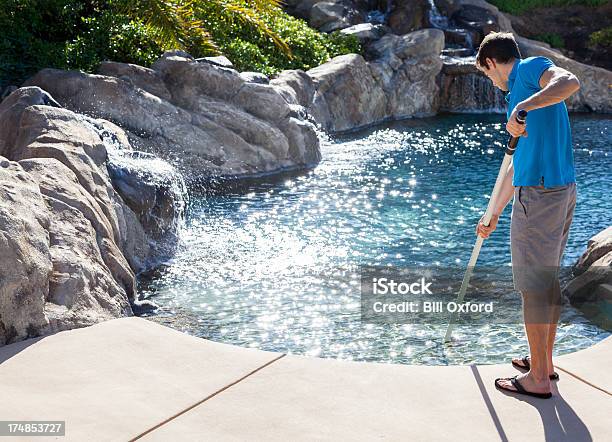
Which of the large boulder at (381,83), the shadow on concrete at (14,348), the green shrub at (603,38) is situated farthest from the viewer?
the green shrub at (603,38)

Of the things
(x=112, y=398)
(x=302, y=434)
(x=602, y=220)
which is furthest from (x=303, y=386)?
(x=602, y=220)

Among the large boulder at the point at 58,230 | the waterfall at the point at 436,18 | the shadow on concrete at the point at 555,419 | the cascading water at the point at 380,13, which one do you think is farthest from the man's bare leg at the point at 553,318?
the waterfall at the point at 436,18

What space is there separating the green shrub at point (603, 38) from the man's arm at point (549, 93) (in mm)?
21370

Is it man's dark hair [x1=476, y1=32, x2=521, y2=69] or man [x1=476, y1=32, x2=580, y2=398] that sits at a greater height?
man's dark hair [x1=476, y1=32, x2=521, y2=69]

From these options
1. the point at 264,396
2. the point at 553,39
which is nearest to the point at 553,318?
the point at 264,396

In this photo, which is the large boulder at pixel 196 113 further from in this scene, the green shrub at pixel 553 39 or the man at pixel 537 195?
the green shrub at pixel 553 39

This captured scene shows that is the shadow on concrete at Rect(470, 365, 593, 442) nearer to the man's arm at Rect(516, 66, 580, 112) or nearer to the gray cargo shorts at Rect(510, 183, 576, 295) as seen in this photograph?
the gray cargo shorts at Rect(510, 183, 576, 295)

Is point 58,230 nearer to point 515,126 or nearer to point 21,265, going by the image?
point 21,265

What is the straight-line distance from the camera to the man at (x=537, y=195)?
13.5 feet

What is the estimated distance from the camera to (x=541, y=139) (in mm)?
4141

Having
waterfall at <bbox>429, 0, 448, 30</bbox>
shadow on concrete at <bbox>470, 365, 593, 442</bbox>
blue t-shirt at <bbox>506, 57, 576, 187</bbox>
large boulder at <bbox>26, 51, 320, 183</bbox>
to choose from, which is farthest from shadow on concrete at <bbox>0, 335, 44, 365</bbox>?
waterfall at <bbox>429, 0, 448, 30</bbox>

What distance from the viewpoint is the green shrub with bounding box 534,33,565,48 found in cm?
2442

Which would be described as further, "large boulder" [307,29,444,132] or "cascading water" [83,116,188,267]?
"large boulder" [307,29,444,132]

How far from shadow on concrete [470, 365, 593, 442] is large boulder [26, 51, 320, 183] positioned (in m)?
7.86
